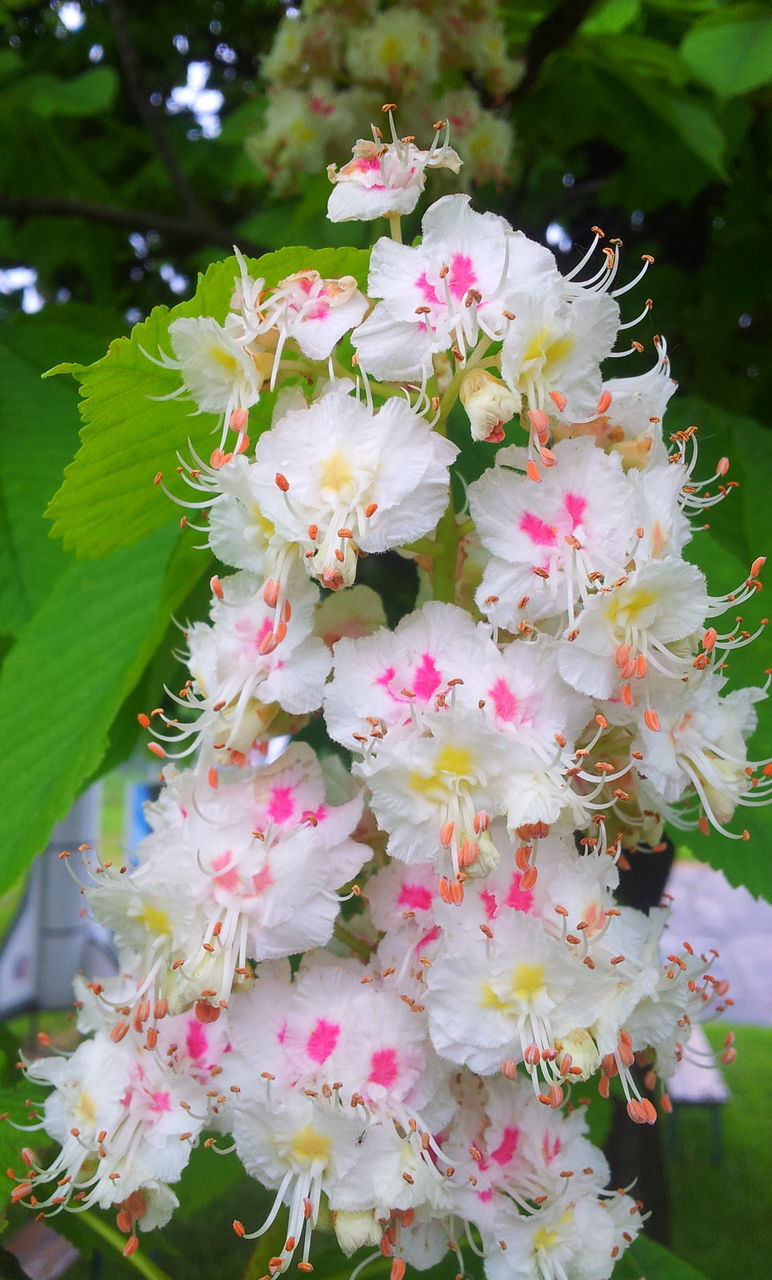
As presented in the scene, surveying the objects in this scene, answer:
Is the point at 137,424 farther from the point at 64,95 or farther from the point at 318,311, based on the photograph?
the point at 64,95

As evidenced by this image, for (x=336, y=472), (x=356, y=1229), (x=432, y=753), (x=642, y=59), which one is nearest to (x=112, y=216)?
(x=642, y=59)

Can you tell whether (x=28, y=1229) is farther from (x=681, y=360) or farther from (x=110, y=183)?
(x=110, y=183)

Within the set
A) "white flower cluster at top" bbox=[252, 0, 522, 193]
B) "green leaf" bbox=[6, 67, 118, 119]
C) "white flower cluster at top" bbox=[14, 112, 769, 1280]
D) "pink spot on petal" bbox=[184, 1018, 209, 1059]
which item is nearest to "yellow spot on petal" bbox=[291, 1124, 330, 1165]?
"white flower cluster at top" bbox=[14, 112, 769, 1280]

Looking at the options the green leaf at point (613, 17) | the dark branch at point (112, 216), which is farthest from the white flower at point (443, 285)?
the green leaf at point (613, 17)

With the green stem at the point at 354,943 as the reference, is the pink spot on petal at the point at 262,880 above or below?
above

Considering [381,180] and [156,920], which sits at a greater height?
[381,180]

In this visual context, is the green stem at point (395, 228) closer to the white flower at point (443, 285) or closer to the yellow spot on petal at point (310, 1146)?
the white flower at point (443, 285)

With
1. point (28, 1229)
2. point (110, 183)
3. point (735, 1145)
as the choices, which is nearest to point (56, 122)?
point (110, 183)
